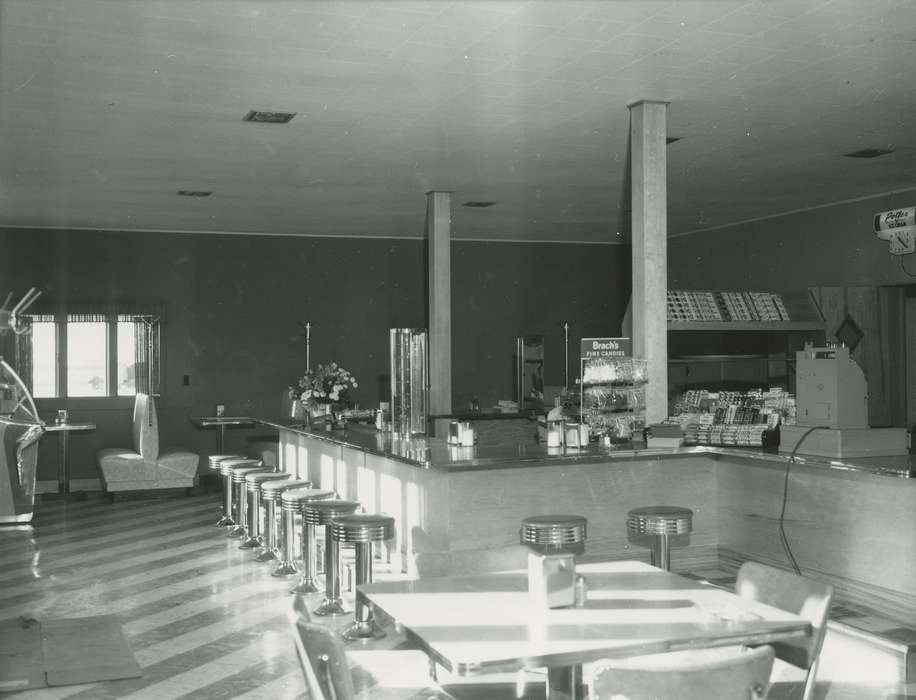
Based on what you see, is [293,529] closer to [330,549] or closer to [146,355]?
[330,549]

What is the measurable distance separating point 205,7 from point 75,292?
9.15 metres

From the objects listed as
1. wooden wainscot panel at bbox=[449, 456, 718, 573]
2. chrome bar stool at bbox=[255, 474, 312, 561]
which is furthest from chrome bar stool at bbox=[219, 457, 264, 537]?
wooden wainscot panel at bbox=[449, 456, 718, 573]

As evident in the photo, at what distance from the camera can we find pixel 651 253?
7555mm

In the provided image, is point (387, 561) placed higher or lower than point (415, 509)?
lower

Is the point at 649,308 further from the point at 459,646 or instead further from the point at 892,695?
the point at 459,646

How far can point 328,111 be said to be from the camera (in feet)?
25.5

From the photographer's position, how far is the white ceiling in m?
5.80

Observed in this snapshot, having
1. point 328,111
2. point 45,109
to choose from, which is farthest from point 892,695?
point 45,109

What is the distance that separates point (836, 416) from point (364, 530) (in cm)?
283

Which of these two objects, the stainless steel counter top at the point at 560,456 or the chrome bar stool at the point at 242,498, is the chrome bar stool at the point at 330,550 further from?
the chrome bar stool at the point at 242,498

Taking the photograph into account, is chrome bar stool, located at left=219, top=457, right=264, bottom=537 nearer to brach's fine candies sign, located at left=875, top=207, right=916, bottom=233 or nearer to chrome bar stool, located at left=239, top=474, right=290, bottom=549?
chrome bar stool, located at left=239, top=474, right=290, bottom=549

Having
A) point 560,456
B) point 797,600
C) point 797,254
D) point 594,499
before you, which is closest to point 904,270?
point 797,254

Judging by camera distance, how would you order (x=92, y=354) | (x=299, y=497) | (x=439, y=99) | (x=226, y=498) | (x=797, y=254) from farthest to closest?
(x=92, y=354), (x=797, y=254), (x=226, y=498), (x=299, y=497), (x=439, y=99)

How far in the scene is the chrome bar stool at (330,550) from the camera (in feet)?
22.3
